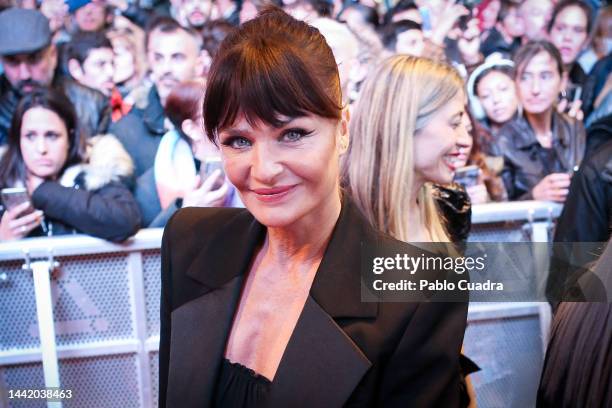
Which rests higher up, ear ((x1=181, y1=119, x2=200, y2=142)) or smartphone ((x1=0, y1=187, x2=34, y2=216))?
ear ((x1=181, y1=119, x2=200, y2=142))

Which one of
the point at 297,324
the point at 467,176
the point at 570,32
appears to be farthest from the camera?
the point at 570,32

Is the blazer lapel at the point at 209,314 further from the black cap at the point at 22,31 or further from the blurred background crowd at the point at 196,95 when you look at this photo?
the black cap at the point at 22,31

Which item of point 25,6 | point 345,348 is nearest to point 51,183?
point 25,6

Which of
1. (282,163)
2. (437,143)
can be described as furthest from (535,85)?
(282,163)

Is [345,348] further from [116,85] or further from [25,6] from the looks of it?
[25,6]

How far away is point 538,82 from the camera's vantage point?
281 centimetres

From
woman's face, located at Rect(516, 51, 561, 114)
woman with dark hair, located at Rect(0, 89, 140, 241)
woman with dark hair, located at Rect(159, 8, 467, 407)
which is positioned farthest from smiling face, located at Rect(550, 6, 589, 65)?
woman with dark hair, located at Rect(159, 8, 467, 407)

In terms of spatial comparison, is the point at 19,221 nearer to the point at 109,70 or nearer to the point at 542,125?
the point at 109,70

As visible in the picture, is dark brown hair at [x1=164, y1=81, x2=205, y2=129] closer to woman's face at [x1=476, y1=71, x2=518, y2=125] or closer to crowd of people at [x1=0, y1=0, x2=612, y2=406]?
crowd of people at [x1=0, y1=0, x2=612, y2=406]

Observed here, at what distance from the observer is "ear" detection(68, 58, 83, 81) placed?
2334 mm

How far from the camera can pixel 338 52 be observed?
7.96 ft

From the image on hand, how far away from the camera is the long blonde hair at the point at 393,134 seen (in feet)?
5.60

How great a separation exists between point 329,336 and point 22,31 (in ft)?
5.84

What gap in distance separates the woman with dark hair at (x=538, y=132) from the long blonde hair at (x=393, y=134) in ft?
3.68
